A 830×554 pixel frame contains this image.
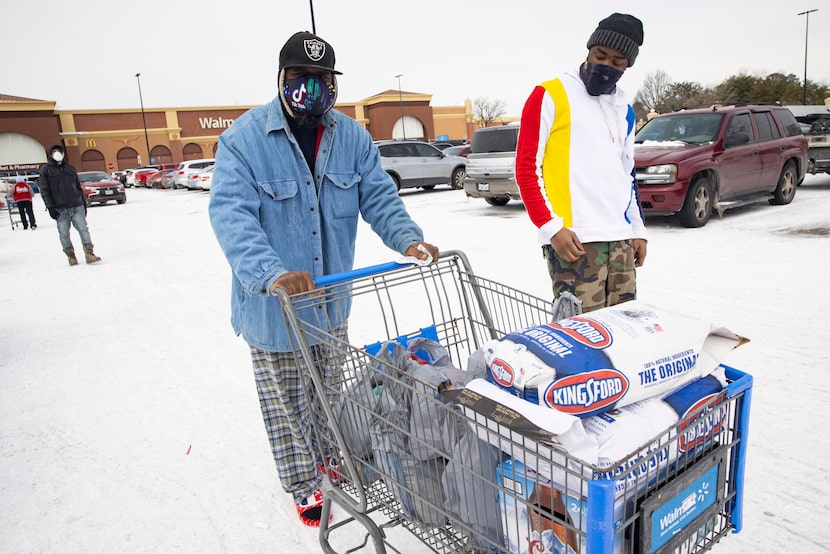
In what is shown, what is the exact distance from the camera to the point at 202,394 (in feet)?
13.3

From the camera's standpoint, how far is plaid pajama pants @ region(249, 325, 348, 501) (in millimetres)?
2615

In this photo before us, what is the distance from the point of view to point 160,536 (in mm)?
2617

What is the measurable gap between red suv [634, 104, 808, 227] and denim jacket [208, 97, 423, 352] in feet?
22.1

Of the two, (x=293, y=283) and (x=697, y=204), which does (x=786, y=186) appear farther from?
(x=293, y=283)

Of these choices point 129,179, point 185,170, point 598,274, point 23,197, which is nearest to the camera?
point 598,274

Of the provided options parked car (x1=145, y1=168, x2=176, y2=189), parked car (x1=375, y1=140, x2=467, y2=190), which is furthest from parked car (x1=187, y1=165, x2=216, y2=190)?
parked car (x1=375, y1=140, x2=467, y2=190)

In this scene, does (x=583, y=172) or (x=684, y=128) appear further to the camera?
(x=684, y=128)

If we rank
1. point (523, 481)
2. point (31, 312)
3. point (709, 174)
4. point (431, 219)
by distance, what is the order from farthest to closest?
point (431, 219) < point (709, 174) < point (31, 312) < point (523, 481)

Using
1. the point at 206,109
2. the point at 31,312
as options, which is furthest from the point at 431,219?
the point at 206,109

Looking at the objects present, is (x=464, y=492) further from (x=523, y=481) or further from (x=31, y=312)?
(x=31, y=312)

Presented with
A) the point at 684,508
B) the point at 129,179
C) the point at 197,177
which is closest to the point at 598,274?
the point at 684,508

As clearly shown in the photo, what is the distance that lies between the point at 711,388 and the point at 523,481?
23.1 inches

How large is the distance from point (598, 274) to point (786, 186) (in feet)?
31.9

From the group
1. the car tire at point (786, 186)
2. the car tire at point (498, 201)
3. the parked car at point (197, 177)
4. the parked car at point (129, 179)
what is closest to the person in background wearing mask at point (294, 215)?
the car tire at point (786, 186)
